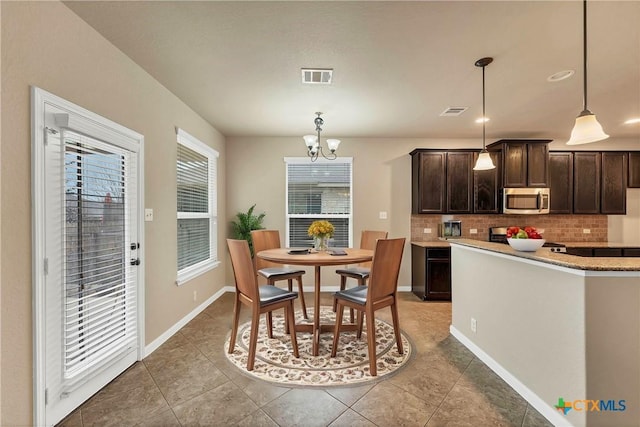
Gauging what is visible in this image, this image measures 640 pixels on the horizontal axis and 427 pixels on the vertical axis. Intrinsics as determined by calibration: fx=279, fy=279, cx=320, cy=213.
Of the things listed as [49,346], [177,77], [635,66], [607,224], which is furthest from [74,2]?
[607,224]

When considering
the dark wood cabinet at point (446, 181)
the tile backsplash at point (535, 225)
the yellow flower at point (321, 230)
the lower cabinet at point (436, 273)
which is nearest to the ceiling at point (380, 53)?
the dark wood cabinet at point (446, 181)

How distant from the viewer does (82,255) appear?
189cm

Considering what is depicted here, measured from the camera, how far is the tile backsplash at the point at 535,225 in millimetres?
4754

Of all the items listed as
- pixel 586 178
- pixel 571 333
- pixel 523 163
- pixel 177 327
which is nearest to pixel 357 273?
pixel 571 333

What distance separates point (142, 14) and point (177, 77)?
861mm

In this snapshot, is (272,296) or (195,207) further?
(195,207)

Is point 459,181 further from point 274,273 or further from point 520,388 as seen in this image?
point 274,273

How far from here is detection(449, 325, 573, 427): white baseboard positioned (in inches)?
66.9

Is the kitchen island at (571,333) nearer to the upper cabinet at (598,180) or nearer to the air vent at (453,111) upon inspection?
the air vent at (453,111)

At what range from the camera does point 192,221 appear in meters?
3.70

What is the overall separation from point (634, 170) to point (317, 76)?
5.58 m

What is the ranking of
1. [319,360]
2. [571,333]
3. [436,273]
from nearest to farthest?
[571,333] → [319,360] → [436,273]

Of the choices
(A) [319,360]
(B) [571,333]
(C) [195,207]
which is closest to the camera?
(B) [571,333]

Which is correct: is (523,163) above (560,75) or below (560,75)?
below
